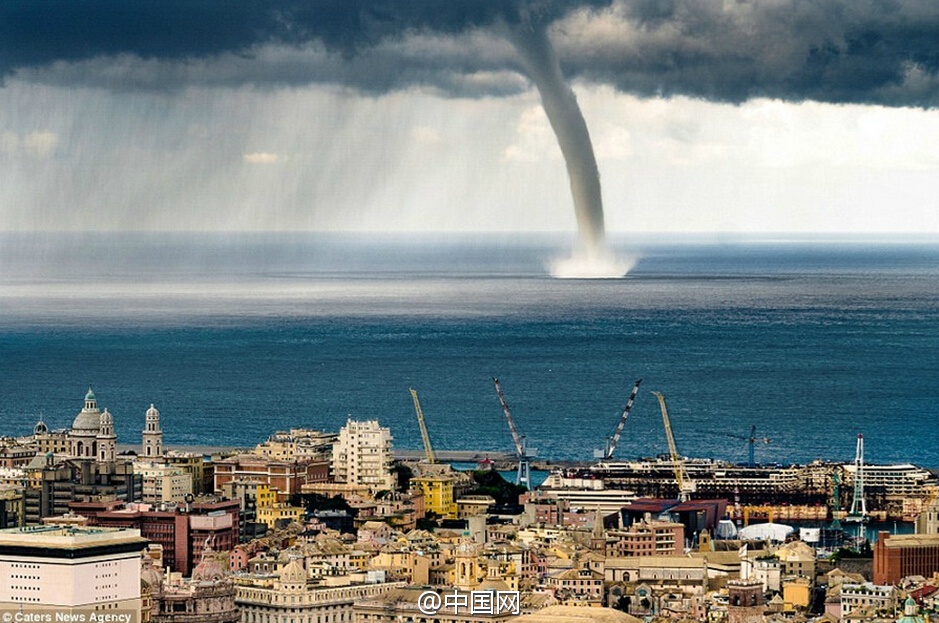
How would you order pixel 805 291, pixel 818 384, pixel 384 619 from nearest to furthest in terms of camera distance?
pixel 384 619, pixel 818 384, pixel 805 291

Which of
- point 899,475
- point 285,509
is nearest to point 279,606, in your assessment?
point 285,509

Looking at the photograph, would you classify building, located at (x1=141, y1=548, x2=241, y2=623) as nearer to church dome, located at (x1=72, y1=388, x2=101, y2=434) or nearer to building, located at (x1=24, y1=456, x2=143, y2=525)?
building, located at (x1=24, y1=456, x2=143, y2=525)

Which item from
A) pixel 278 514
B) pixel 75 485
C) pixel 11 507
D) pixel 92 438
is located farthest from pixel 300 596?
pixel 92 438

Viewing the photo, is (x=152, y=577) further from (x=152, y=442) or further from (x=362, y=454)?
(x=152, y=442)

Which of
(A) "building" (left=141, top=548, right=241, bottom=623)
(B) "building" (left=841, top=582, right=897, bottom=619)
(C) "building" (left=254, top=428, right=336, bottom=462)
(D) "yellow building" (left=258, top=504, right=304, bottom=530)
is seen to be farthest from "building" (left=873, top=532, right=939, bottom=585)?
(C) "building" (left=254, top=428, right=336, bottom=462)

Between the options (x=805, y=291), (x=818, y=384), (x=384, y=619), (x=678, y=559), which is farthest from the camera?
(x=805, y=291)

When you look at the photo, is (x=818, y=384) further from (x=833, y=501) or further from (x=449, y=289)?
(x=449, y=289)
